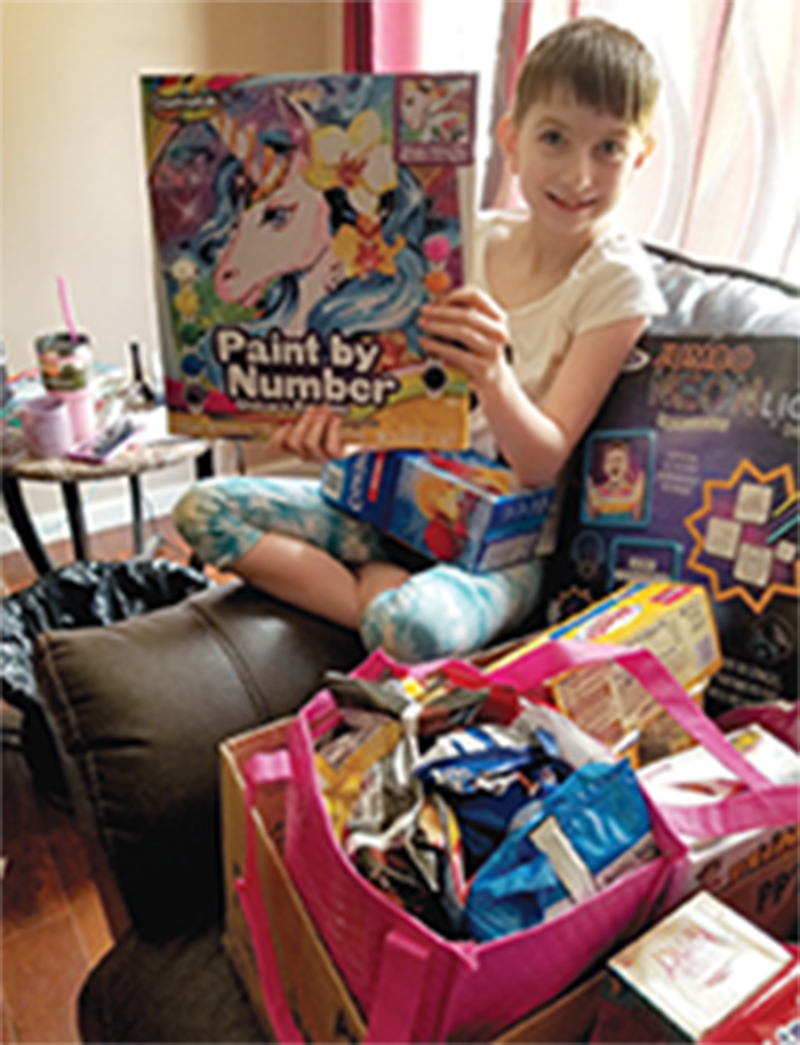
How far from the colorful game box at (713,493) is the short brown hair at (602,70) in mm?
294

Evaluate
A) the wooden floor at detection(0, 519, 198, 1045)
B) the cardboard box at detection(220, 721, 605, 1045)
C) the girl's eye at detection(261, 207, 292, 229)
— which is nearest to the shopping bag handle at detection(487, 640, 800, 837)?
the cardboard box at detection(220, 721, 605, 1045)

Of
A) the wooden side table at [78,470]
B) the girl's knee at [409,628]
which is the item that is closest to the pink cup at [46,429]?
the wooden side table at [78,470]

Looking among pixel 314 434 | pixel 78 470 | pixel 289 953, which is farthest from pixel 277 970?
pixel 78 470

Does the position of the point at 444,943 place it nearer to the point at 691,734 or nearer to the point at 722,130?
the point at 691,734

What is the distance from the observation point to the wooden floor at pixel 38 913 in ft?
3.48

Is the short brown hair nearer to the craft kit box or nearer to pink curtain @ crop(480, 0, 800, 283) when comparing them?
pink curtain @ crop(480, 0, 800, 283)

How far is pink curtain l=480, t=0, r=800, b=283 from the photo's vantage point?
40.3 inches

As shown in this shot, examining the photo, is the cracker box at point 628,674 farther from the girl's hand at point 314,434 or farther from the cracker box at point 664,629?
the girl's hand at point 314,434

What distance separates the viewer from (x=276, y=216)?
73 cm

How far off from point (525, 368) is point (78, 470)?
77 cm

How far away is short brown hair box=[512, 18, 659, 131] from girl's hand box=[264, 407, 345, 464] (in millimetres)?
513

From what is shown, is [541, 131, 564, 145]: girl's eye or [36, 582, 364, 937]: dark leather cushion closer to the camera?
[36, 582, 364, 937]: dark leather cushion

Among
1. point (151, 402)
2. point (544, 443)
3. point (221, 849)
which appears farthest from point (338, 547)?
point (151, 402)

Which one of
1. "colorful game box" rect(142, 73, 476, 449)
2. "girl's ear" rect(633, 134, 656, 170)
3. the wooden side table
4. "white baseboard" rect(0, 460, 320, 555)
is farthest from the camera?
"white baseboard" rect(0, 460, 320, 555)
